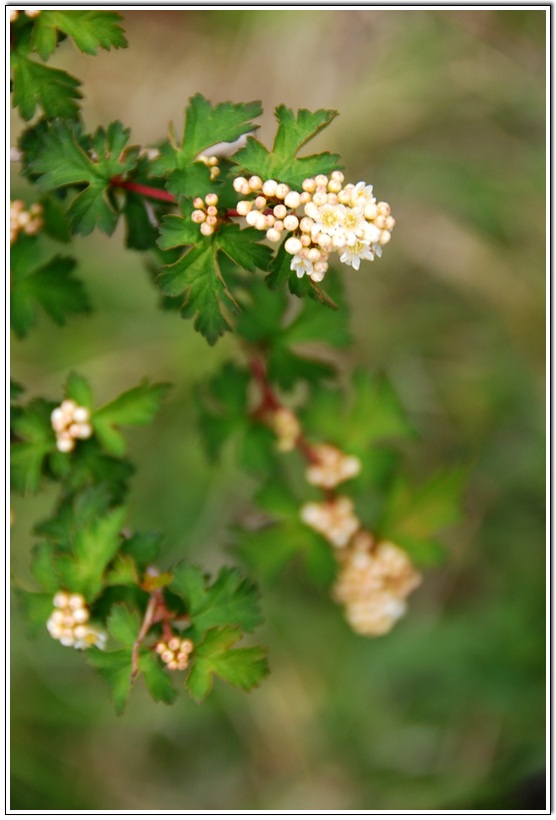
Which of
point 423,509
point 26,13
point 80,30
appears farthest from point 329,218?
point 423,509

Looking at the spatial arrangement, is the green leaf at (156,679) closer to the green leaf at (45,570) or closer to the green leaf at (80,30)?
the green leaf at (45,570)

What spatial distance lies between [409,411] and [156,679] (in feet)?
6.33

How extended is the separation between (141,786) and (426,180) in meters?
2.70

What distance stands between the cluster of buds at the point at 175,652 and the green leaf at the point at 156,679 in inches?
0.7

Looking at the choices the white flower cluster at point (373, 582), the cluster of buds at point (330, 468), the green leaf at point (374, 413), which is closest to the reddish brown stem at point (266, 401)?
the cluster of buds at point (330, 468)

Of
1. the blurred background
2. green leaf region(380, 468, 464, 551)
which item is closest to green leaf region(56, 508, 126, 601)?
green leaf region(380, 468, 464, 551)

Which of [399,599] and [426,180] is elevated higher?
[426,180]

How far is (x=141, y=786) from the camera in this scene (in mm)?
2857

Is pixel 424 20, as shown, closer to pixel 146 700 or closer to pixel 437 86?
pixel 437 86

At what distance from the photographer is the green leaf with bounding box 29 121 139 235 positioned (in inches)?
51.4

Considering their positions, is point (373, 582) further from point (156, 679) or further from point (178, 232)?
point (178, 232)

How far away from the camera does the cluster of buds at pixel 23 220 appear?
5.21ft

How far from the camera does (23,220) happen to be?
5.21ft
